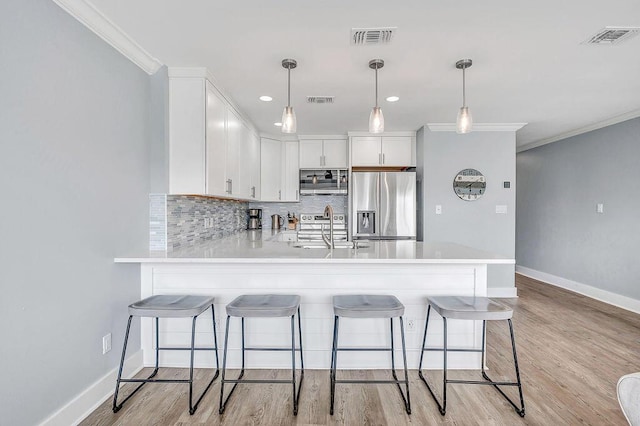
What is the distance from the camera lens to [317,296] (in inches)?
95.6

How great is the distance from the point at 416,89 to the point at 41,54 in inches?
106

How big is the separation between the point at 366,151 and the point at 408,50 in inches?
92.6

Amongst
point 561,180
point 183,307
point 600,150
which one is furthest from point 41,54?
point 561,180

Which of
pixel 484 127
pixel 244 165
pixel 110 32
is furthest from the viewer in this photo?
pixel 484 127

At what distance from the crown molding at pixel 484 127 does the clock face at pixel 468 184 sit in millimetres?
559

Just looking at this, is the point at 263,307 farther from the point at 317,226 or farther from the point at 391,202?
the point at 317,226

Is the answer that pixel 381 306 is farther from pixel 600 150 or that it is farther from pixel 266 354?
pixel 600 150

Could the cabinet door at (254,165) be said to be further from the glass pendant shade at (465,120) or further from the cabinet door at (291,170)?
the glass pendant shade at (465,120)

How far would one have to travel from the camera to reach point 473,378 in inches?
91.9

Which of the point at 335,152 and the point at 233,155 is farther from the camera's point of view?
the point at 335,152

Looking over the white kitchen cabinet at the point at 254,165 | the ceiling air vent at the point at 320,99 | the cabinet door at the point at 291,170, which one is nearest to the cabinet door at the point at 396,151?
the cabinet door at the point at 291,170

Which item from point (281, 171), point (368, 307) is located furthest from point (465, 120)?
point (281, 171)

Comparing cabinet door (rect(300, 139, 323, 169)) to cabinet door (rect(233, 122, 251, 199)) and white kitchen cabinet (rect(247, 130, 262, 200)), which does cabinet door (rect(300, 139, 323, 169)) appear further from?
cabinet door (rect(233, 122, 251, 199))

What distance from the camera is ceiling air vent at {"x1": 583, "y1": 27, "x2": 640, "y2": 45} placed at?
2035 millimetres
